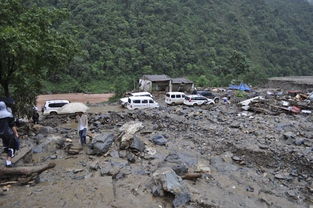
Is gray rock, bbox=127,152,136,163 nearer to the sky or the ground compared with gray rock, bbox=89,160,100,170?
nearer to the ground

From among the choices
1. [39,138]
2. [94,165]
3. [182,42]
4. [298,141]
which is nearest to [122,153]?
[94,165]

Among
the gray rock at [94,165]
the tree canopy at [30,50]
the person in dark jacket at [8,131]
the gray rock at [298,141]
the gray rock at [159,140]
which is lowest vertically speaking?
the gray rock at [298,141]

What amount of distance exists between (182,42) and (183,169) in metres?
56.4

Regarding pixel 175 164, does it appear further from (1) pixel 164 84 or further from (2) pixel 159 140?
(1) pixel 164 84

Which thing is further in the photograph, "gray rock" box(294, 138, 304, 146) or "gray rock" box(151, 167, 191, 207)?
"gray rock" box(294, 138, 304, 146)

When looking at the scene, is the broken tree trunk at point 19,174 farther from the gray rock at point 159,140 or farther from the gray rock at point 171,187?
the gray rock at point 159,140

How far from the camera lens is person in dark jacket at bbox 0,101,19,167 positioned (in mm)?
6820

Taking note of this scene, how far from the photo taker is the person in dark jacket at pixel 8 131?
22.4 ft

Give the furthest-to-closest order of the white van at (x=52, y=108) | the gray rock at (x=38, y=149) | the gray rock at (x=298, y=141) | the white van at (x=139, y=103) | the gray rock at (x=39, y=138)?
the white van at (x=139, y=103), the white van at (x=52, y=108), the gray rock at (x=298, y=141), the gray rock at (x=39, y=138), the gray rock at (x=38, y=149)

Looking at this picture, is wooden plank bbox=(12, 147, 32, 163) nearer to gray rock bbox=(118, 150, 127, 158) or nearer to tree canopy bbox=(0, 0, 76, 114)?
gray rock bbox=(118, 150, 127, 158)

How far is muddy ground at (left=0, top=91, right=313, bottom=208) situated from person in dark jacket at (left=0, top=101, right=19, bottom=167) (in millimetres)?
1052

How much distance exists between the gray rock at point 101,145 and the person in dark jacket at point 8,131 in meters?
2.71

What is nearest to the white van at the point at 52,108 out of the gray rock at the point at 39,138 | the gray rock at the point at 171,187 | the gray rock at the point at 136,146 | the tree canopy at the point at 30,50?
the tree canopy at the point at 30,50

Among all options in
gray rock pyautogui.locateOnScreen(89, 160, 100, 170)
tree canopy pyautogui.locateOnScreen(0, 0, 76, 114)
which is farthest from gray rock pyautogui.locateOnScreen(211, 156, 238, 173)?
tree canopy pyautogui.locateOnScreen(0, 0, 76, 114)
